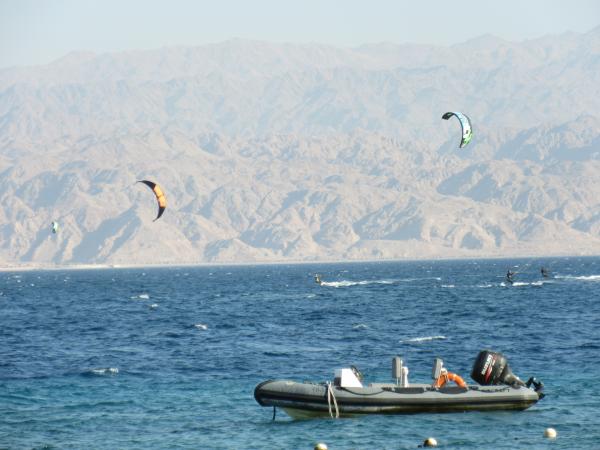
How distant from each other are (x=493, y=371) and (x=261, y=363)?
55.2ft

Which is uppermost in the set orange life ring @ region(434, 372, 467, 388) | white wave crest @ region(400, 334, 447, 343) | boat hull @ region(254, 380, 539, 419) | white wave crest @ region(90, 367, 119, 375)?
orange life ring @ region(434, 372, 467, 388)

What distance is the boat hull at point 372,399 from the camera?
125ft

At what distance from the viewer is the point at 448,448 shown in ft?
112

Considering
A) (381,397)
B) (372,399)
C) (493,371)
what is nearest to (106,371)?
(372,399)

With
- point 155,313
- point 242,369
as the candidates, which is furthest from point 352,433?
point 155,313

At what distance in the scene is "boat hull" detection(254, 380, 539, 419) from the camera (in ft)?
125

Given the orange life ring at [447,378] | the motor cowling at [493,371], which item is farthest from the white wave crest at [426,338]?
the orange life ring at [447,378]

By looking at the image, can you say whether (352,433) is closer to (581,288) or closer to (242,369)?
(242,369)

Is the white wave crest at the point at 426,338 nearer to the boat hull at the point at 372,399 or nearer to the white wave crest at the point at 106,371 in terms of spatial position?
the white wave crest at the point at 106,371

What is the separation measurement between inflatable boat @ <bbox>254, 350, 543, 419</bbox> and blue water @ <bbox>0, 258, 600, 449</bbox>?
0.41 m

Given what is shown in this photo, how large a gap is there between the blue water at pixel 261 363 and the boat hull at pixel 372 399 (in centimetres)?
38

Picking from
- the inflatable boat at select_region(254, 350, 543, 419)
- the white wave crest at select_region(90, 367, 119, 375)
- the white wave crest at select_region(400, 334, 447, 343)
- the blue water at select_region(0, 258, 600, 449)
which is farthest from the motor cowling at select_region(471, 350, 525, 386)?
the white wave crest at select_region(400, 334, 447, 343)

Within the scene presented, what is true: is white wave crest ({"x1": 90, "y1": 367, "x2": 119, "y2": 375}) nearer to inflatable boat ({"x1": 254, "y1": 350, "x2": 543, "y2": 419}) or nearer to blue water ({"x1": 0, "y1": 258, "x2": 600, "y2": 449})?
blue water ({"x1": 0, "y1": 258, "x2": 600, "y2": 449})

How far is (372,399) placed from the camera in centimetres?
3831
